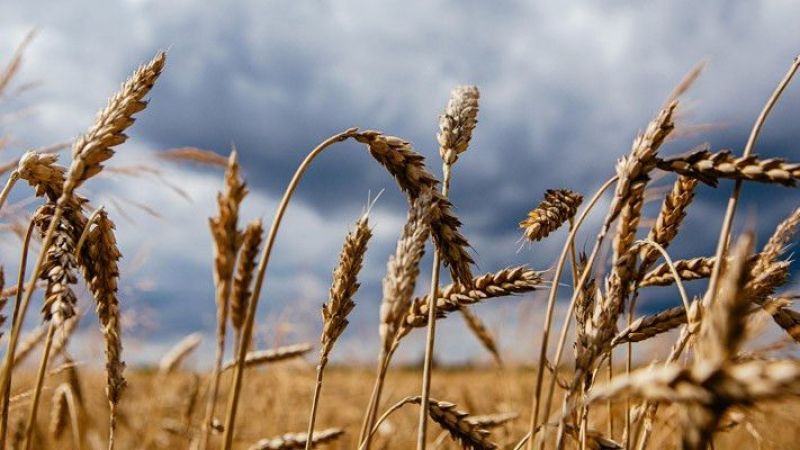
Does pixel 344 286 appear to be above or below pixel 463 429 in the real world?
above

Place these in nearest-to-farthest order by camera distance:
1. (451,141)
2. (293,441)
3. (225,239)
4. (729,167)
Answer: 1. (225,239)
2. (729,167)
3. (451,141)
4. (293,441)

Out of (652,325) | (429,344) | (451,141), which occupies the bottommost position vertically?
(429,344)

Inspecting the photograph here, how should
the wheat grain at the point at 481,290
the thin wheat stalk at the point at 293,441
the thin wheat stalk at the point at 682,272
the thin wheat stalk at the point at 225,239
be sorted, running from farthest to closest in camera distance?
the thin wheat stalk at the point at 293,441
the thin wheat stalk at the point at 682,272
the wheat grain at the point at 481,290
the thin wheat stalk at the point at 225,239

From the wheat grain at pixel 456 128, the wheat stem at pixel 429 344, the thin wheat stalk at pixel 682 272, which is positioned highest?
the wheat grain at pixel 456 128

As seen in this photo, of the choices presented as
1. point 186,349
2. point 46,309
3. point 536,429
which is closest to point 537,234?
point 536,429

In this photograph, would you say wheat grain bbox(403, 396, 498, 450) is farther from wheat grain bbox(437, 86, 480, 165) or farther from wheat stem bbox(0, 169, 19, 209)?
wheat stem bbox(0, 169, 19, 209)

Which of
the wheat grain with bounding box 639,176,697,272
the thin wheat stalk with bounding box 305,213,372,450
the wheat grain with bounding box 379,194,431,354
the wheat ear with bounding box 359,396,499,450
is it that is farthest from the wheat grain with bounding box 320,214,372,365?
the wheat grain with bounding box 639,176,697,272

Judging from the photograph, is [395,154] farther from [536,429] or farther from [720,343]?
[720,343]

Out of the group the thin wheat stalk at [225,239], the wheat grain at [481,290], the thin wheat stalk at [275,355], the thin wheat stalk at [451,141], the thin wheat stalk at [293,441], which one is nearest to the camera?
the thin wheat stalk at [225,239]

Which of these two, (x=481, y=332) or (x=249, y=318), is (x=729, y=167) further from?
(x=481, y=332)

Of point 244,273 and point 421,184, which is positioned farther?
point 421,184

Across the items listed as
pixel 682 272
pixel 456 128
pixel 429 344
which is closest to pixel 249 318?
pixel 429 344

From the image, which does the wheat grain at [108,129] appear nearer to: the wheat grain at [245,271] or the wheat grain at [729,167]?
the wheat grain at [245,271]

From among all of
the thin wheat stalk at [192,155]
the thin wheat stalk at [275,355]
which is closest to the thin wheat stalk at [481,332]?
the thin wheat stalk at [275,355]
